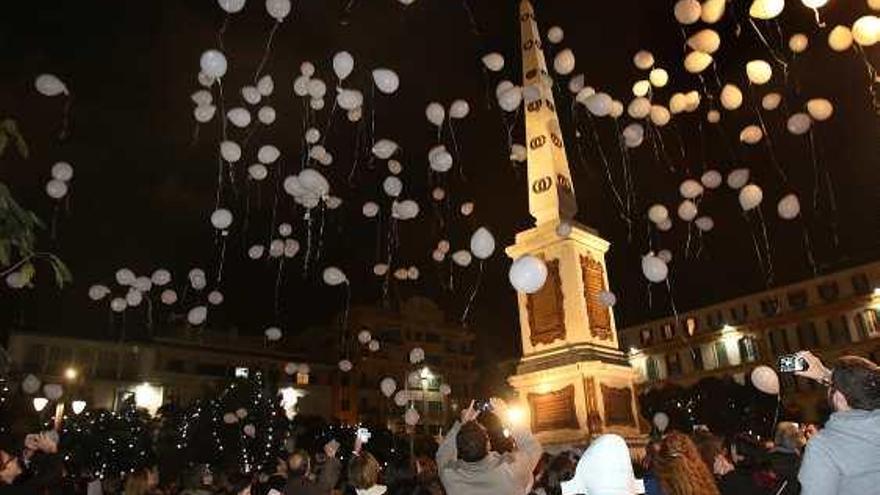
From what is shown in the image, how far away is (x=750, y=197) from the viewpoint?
482 inches

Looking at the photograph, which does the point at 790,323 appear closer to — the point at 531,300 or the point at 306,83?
the point at 531,300

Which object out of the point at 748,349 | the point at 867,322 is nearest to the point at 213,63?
the point at 867,322

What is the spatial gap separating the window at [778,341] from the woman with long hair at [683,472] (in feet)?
215

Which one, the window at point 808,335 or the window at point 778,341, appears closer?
the window at point 808,335

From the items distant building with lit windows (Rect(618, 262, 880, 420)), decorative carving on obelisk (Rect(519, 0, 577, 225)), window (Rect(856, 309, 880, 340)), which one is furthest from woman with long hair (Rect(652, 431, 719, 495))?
window (Rect(856, 309, 880, 340))

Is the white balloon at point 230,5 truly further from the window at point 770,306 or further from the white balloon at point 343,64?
the window at point 770,306

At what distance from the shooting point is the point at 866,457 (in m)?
3.28

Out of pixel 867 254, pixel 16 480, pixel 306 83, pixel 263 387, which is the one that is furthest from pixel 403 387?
pixel 16 480

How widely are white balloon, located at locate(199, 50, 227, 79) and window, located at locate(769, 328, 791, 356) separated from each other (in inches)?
2504

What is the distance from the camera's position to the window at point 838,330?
5784 centimetres

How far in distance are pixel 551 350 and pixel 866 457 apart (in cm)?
1272

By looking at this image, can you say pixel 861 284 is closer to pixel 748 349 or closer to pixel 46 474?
pixel 748 349

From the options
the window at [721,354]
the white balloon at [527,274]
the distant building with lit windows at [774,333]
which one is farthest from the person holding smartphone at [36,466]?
the window at [721,354]

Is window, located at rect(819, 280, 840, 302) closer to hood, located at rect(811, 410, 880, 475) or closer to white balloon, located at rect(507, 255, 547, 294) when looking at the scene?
white balloon, located at rect(507, 255, 547, 294)
